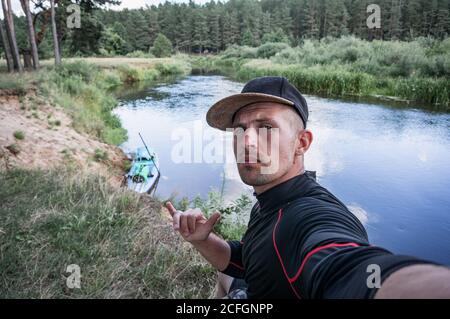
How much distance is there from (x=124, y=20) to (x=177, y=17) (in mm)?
14413

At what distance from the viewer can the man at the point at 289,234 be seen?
819 millimetres

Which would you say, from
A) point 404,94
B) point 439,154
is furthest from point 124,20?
point 439,154

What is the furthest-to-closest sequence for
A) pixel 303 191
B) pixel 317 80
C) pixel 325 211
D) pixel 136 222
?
1. pixel 317 80
2. pixel 136 222
3. pixel 303 191
4. pixel 325 211

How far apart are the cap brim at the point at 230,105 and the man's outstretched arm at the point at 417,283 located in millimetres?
997

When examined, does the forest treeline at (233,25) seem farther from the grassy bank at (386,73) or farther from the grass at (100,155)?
the grass at (100,155)

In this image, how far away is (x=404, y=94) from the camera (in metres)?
19.1

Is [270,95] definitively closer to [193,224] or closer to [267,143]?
[267,143]

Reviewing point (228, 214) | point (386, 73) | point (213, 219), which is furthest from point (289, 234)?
point (386, 73)

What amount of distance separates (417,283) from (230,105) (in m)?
1.33

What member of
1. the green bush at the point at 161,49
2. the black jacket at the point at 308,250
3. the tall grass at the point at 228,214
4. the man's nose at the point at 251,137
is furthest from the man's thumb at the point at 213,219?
the green bush at the point at 161,49

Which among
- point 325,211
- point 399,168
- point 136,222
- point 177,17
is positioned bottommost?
point 399,168

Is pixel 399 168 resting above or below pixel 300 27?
below

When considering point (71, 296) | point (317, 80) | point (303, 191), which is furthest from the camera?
point (317, 80)

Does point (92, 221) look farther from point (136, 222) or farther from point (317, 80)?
point (317, 80)
